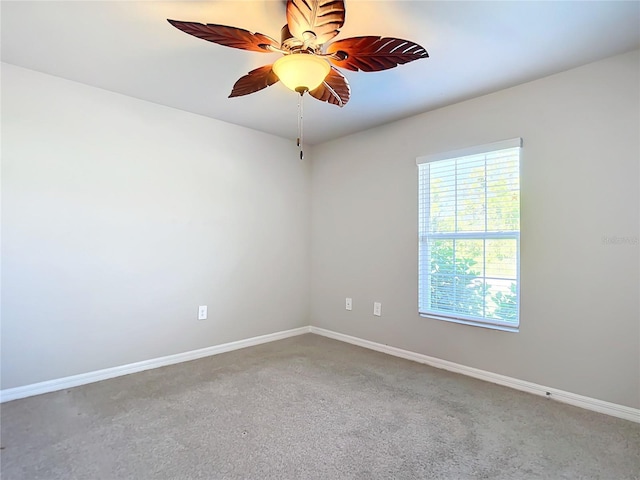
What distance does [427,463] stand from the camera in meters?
1.69

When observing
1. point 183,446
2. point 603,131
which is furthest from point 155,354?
point 603,131

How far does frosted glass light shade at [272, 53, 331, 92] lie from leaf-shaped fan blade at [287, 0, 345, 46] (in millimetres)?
84

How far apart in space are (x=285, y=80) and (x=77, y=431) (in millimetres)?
2160

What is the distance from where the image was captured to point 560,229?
2375 mm

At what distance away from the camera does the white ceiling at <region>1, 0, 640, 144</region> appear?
1.77 m

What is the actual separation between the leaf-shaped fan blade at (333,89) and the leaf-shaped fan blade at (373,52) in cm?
13

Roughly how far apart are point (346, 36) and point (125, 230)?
2.14 meters

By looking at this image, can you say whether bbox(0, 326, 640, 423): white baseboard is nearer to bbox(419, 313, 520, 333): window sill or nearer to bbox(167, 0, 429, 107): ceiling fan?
bbox(419, 313, 520, 333): window sill

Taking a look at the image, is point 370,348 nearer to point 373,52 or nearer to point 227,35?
point 373,52

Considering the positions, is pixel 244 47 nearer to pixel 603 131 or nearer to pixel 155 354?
pixel 603 131

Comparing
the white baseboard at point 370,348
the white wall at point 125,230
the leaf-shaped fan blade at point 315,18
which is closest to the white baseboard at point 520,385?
the white baseboard at point 370,348

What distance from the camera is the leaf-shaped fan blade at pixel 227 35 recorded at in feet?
4.87

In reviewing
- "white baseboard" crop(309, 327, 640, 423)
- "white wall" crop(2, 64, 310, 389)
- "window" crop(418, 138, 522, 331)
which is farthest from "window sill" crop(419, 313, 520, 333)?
"white wall" crop(2, 64, 310, 389)

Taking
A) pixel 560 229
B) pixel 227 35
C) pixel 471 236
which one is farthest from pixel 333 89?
pixel 560 229
